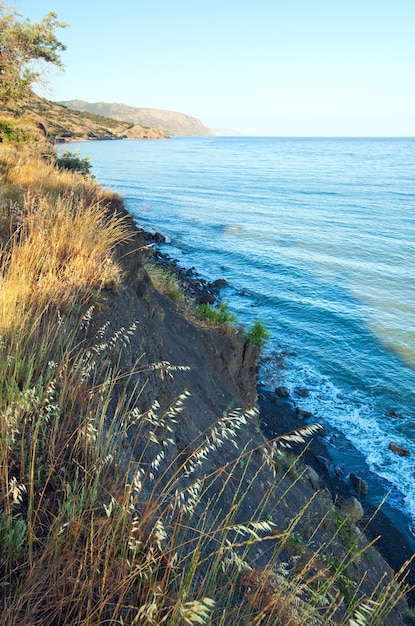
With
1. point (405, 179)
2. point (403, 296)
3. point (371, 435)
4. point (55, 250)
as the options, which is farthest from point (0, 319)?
point (405, 179)

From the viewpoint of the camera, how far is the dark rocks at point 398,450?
13.0 metres

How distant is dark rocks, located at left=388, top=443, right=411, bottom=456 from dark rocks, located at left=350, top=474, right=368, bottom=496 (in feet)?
5.90

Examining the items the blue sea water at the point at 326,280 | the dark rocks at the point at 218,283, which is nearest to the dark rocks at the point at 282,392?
the blue sea water at the point at 326,280

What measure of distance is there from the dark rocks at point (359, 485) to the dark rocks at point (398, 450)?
1799 millimetres

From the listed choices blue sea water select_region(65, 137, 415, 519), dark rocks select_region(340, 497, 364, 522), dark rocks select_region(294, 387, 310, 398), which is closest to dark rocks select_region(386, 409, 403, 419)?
blue sea water select_region(65, 137, 415, 519)

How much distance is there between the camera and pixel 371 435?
1385cm

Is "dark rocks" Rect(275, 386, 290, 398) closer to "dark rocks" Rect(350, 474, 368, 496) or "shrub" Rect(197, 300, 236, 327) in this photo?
"dark rocks" Rect(350, 474, 368, 496)

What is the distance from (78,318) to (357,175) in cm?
7112

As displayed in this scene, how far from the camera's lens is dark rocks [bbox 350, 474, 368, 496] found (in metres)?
11.8

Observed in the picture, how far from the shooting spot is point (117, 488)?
8.96ft

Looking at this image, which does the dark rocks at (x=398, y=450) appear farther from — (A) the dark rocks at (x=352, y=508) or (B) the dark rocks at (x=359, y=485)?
(A) the dark rocks at (x=352, y=508)

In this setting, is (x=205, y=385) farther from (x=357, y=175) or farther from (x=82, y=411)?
(x=357, y=175)

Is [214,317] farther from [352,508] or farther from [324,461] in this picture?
[352,508]

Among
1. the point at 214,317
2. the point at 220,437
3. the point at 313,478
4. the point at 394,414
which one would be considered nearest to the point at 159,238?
the point at 214,317
